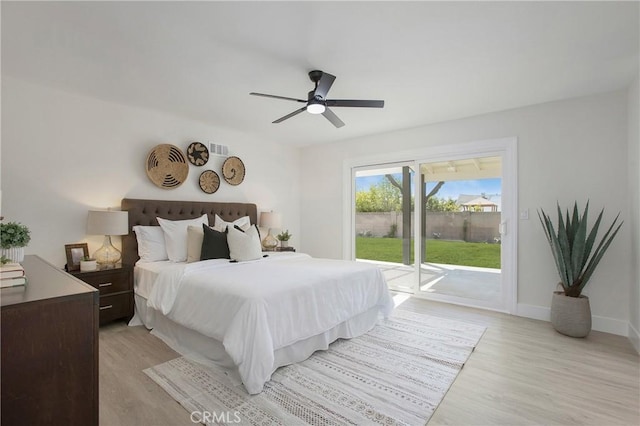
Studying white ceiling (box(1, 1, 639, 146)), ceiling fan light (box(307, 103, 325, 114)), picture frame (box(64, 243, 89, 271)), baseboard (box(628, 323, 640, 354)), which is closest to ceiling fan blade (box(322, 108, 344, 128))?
ceiling fan light (box(307, 103, 325, 114))

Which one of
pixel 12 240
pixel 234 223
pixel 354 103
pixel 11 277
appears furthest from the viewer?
pixel 234 223

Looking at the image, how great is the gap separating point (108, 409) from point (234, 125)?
11.7 feet

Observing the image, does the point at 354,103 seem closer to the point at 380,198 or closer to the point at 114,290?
the point at 380,198

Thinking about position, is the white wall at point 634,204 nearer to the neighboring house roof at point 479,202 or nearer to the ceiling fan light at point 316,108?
the neighboring house roof at point 479,202

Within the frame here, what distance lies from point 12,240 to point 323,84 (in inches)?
91.6

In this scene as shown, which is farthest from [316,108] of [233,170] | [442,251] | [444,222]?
[442,251]

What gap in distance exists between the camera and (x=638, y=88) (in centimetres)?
273

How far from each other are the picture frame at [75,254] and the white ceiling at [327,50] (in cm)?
163

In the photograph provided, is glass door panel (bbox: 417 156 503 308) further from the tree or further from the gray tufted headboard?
the gray tufted headboard

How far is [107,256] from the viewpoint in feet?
10.6

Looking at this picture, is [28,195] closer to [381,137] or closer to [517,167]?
[381,137]

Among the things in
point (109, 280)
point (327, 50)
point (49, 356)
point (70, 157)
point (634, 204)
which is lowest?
point (109, 280)

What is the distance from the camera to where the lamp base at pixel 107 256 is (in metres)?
3.21

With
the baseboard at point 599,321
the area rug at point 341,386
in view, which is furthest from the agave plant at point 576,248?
the area rug at point 341,386
